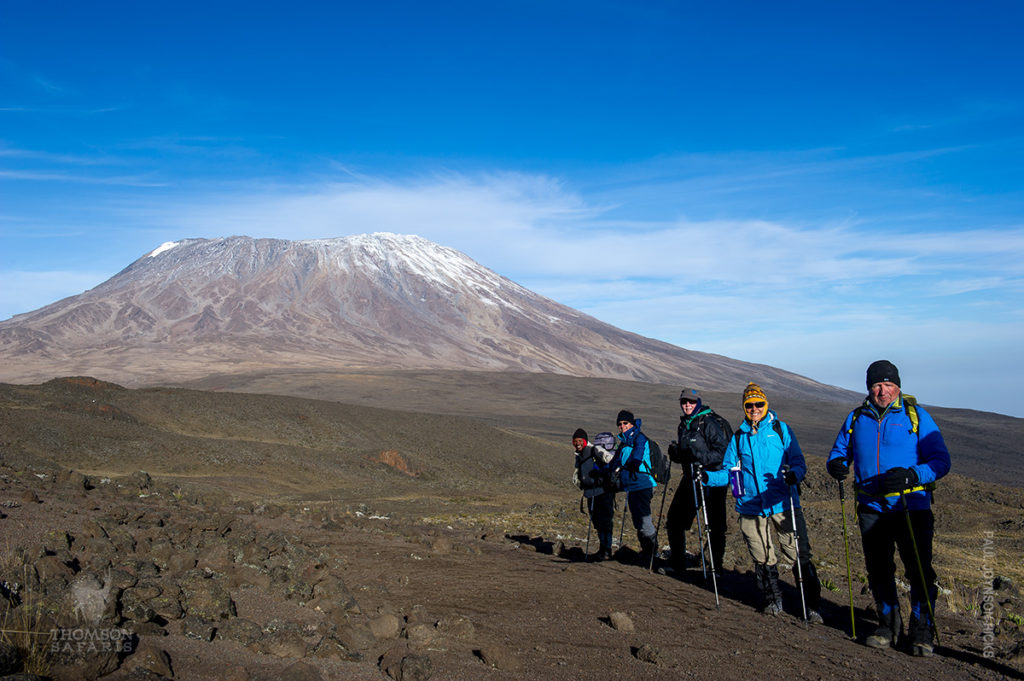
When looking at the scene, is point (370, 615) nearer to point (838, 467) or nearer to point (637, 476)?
point (637, 476)

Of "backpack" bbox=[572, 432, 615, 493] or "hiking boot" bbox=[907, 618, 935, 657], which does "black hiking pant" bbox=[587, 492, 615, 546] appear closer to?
"backpack" bbox=[572, 432, 615, 493]

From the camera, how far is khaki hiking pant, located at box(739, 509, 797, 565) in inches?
251

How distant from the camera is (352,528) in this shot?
32.8 feet

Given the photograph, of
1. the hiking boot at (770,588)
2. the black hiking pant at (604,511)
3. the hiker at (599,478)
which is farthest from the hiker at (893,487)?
the black hiking pant at (604,511)

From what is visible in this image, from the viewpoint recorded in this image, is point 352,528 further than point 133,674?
Yes

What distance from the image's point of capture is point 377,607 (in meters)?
5.89

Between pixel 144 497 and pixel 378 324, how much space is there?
148 meters

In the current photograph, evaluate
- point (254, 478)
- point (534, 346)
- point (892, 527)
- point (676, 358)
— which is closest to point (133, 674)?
point (892, 527)

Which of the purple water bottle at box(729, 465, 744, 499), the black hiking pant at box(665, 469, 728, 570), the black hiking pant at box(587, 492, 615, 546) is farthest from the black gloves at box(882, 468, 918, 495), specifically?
the black hiking pant at box(587, 492, 615, 546)

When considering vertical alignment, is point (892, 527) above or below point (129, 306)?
below

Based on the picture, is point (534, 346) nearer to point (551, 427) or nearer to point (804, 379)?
point (804, 379)

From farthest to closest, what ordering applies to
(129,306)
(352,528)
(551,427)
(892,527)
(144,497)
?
(129,306)
(551,427)
(144,497)
(352,528)
(892,527)

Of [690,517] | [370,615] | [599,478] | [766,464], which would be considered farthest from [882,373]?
[370,615]

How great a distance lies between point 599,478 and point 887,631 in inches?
138
